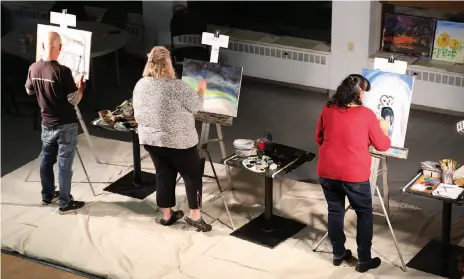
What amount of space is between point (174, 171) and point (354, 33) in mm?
3098

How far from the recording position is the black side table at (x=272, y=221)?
20.0 feet

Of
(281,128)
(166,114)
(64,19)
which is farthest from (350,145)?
(281,128)

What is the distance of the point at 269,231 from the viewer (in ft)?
20.5

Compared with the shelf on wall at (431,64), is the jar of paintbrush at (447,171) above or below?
below

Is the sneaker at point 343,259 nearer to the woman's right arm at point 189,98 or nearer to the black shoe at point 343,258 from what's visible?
the black shoe at point 343,258

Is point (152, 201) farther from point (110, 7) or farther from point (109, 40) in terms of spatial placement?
point (110, 7)

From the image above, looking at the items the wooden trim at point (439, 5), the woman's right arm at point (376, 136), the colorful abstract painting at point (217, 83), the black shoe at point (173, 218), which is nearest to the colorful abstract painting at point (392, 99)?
the woman's right arm at point (376, 136)

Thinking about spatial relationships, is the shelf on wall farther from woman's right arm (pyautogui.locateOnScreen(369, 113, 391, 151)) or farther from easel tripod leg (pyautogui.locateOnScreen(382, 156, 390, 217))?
woman's right arm (pyautogui.locateOnScreen(369, 113, 391, 151))

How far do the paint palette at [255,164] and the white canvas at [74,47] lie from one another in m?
1.55

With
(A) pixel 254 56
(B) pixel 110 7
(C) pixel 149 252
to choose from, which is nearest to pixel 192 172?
(C) pixel 149 252

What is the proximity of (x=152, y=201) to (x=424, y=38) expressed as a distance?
3234 mm

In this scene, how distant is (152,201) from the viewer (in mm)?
6836

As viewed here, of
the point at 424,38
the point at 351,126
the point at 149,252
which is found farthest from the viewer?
the point at 424,38

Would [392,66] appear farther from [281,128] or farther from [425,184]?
[281,128]
